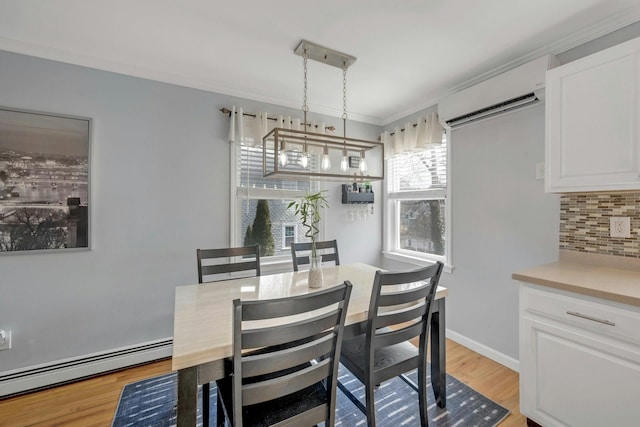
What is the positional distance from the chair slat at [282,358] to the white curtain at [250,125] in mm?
2065

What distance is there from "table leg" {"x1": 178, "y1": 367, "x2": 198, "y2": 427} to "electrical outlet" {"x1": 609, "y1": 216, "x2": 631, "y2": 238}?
240 cm

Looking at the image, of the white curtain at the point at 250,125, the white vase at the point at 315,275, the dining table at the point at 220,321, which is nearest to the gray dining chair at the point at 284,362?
the dining table at the point at 220,321

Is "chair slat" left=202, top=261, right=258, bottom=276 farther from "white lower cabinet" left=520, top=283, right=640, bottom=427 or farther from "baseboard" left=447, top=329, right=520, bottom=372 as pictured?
"baseboard" left=447, top=329, right=520, bottom=372

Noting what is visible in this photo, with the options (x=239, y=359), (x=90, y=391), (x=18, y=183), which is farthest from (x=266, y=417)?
(x=18, y=183)

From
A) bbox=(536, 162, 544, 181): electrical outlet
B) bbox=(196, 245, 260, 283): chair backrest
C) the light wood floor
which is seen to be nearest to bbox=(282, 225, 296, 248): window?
bbox=(196, 245, 260, 283): chair backrest

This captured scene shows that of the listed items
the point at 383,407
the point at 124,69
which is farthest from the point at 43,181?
the point at 383,407

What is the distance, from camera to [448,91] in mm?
2674

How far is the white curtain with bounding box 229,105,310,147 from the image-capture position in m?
2.63

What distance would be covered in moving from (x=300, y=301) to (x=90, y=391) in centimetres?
202

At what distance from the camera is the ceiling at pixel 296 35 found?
161 cm

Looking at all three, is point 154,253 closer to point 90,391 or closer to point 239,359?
point 90,391

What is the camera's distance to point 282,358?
1.07 m

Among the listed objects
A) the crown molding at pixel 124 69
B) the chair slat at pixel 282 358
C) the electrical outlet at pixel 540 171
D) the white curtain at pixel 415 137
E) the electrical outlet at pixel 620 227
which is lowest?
the chair slat at pixel 282 358

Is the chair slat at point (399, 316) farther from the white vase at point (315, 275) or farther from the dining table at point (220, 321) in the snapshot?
the white vase at point (315, 275)
